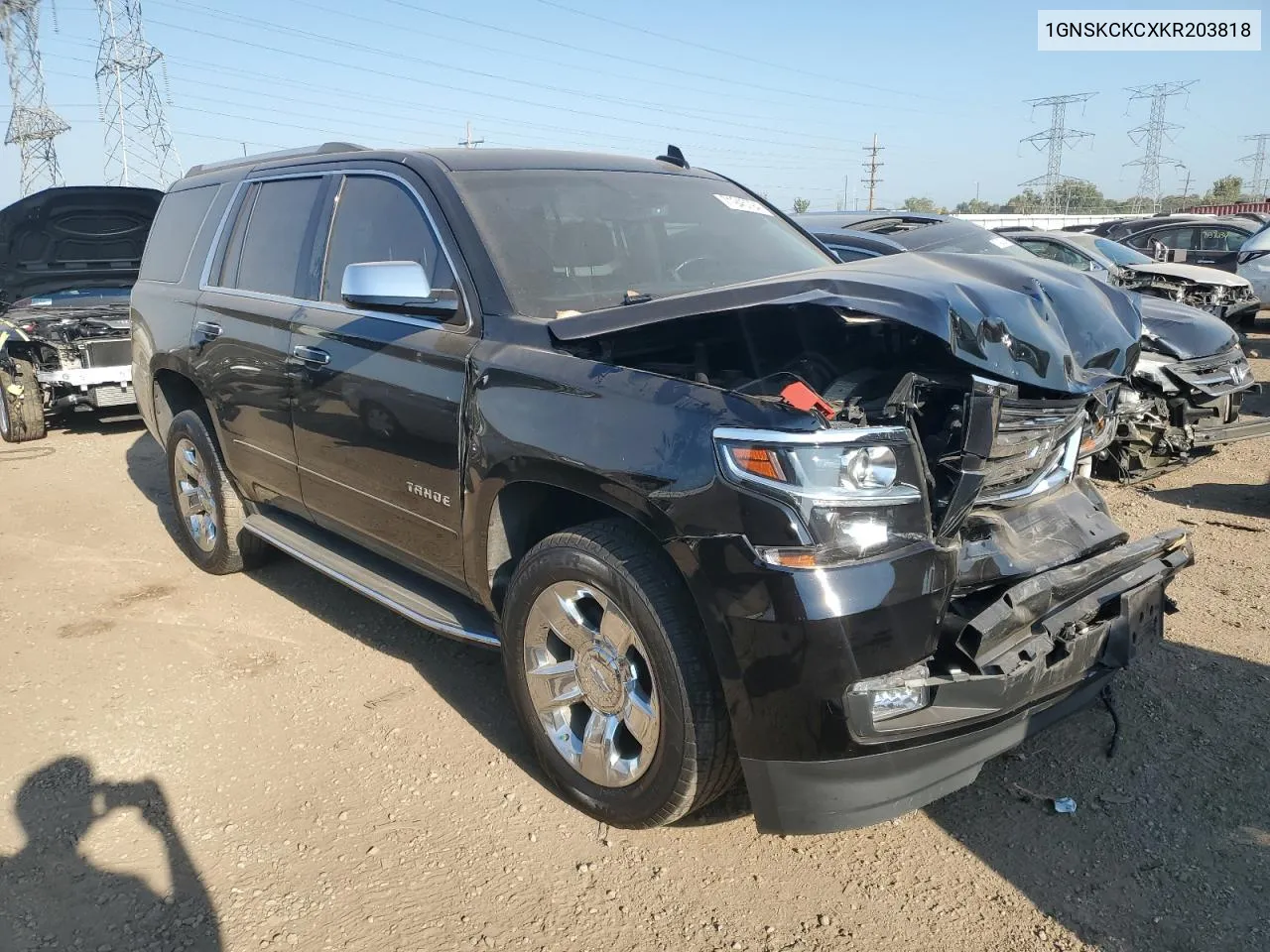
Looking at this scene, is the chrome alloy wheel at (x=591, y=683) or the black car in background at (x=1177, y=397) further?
the black car in background at (x=1177, y=397)

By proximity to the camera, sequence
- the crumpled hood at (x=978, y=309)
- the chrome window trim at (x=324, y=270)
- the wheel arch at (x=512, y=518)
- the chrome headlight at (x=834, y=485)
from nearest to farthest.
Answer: the chrome headlight at (x=834, y=485)
the crumpled hood at (x=978, y=309)
the wheel arch at (x=512, y=518)
the chrome window trim at (x=324, y=270)

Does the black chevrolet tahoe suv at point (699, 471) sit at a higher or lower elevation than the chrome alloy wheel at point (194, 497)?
higher

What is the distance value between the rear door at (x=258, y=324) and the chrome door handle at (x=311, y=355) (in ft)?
0.34

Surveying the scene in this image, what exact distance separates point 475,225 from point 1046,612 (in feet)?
7.15

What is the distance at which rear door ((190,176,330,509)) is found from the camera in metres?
4.10

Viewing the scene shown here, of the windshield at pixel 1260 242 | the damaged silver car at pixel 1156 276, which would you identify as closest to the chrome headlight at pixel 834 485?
the damaged silver car at pixel 1156 276

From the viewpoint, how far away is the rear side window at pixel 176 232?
16.8 feet

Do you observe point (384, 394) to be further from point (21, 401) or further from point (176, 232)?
point (21, 401)

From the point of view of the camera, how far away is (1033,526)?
113 inches

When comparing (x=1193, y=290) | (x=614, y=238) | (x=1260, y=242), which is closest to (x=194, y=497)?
(x=614, y=238)

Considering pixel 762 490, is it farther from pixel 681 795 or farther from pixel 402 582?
pixel 402 582

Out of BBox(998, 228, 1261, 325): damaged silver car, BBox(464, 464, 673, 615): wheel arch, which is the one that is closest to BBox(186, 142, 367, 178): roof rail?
BBox(464, 464, 673, 615): wheel arch

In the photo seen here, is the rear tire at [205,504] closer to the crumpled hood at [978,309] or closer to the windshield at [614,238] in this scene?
the windshield at [614,238]

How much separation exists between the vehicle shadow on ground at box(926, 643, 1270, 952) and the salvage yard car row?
0.39 meters
